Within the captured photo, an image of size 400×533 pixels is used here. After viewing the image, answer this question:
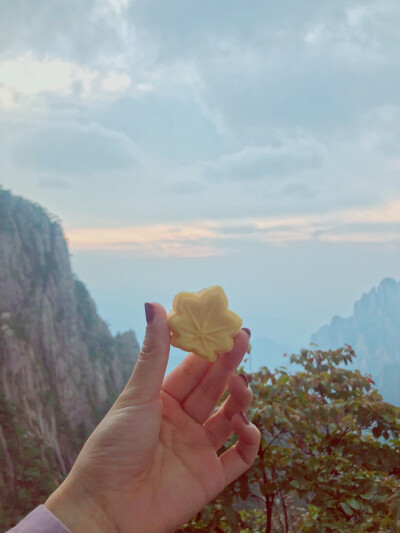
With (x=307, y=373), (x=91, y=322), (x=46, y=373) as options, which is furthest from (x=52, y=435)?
(x=307, y=373)

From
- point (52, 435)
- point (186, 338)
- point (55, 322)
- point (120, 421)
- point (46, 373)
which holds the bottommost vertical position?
point (52, 435)

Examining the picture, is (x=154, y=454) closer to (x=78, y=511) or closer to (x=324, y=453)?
(x=78, y=511)

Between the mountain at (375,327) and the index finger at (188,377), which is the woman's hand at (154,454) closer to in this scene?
the index finger at (188,377)

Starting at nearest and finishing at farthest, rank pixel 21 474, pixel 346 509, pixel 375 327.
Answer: pixel 346 509 < pixel 21 474 < pixel 375 327

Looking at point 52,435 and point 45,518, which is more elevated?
point 45,518

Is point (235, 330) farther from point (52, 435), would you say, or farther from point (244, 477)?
point (52, 435)

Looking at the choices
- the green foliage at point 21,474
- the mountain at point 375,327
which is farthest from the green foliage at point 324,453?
the mountain at point 375,327

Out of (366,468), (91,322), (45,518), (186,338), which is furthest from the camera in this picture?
(91,322)

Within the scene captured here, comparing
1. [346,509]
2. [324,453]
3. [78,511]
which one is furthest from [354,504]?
[78,511]
